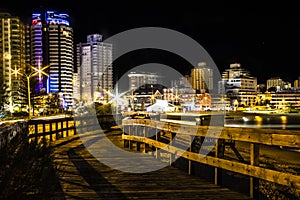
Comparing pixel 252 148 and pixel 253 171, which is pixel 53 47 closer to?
pixel 252 148

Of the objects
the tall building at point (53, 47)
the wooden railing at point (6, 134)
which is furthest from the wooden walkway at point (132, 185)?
the tall building at point (53, 47)

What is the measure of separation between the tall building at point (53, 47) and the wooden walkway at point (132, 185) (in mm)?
167649

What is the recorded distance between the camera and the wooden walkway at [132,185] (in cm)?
606

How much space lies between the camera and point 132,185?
6902mm

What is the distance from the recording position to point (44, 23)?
578 feet

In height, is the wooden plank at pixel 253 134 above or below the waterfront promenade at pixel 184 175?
above

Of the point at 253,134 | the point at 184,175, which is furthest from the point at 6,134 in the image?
the point at 253,134

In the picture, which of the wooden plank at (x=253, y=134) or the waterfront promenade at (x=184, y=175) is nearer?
the wooden plank at (x=253, y=134)

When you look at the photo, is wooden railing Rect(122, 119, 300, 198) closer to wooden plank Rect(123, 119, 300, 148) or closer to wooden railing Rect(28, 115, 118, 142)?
wooden plank Rect(123, 119, 300, 148)

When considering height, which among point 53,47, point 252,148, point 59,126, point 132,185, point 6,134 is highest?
point 53,47

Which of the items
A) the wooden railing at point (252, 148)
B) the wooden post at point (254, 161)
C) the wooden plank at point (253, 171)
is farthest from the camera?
the wooden post at point (254, 161)

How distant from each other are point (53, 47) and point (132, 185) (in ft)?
577

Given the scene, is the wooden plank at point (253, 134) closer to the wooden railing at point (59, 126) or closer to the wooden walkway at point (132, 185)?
the wooden walkway at point (132, 185)

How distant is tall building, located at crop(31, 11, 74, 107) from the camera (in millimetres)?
173500
